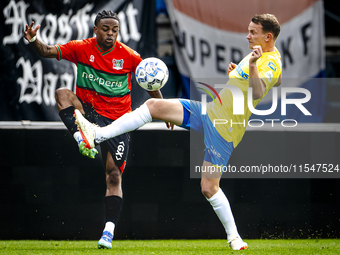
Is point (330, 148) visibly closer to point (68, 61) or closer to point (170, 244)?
point (170, 244)

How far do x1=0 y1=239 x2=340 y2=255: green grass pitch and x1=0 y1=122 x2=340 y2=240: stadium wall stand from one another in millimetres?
172

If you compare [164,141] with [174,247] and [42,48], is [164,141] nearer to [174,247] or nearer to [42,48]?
[174,247]

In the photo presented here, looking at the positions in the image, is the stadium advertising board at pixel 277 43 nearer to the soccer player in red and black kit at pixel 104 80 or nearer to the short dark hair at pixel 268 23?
the soccer player in red and black kit at pixel 104 80

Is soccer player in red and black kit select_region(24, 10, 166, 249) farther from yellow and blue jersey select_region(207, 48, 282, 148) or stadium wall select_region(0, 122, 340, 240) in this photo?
yellow and blue jersey select_region(207, 48, 282, 148)

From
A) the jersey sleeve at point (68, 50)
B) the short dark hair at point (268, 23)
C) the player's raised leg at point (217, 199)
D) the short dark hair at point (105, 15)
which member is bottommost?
the player's raised leg at point (217, 199)

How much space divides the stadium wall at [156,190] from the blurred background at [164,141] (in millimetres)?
12

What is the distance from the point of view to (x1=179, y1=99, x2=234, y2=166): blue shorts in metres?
4.14

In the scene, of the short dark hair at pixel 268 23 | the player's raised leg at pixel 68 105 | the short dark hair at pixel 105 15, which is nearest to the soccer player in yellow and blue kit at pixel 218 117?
the short dark hair at pixel 268 23

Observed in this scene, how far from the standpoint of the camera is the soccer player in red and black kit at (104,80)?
5.09m

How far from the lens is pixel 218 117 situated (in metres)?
4.27

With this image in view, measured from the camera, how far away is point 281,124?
570cm

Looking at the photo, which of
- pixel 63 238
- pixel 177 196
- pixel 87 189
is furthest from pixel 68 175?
pixel 177 196

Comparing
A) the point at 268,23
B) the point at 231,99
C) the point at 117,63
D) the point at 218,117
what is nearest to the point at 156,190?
the point at 117,63

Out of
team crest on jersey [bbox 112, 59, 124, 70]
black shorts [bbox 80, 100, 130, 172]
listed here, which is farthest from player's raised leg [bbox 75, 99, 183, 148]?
team crest on jersey [bbox 112, 59, 124, 70]
